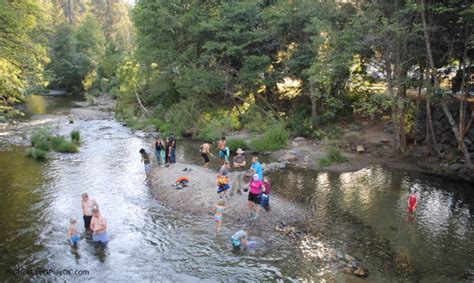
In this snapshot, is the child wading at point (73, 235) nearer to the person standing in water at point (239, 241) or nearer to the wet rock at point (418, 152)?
the person standing in water at point (239, 241)

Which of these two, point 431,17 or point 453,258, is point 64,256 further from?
point 431,17

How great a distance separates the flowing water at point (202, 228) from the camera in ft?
41.1

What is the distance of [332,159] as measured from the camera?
25.5 meters

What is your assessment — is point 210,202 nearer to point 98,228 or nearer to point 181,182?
point 181,182

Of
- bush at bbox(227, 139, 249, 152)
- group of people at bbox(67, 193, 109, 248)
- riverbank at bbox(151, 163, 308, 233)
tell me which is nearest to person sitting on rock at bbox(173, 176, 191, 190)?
riverbank at bbox(151, 163, 308, 233)

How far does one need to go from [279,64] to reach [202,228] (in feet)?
71.7

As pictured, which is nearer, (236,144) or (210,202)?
(210,202)

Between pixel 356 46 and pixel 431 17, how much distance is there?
387 cm

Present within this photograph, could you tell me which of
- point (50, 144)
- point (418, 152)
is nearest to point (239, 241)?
point (418, 152)

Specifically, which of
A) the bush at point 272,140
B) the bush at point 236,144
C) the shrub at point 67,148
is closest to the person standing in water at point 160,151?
the bush at point 236,144

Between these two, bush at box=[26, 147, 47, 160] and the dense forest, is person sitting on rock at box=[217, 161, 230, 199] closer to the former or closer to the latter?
the dense forest

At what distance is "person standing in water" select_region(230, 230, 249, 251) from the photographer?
13578mm

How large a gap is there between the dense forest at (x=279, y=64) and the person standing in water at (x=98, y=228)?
24.8 feet

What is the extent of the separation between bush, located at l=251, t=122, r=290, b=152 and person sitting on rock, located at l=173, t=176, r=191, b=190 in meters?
10.1
